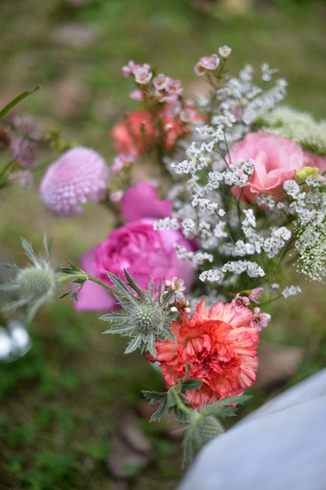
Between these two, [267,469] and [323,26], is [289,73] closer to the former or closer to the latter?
[323,26]

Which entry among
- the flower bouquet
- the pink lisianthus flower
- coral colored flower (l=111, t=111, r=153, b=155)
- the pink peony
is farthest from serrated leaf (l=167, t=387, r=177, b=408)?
coral colored flower (l=111, t=111, r=153, b=155)

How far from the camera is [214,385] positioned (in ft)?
1.65

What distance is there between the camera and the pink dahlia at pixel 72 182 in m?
0.62

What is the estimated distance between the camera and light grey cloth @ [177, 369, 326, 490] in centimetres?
39

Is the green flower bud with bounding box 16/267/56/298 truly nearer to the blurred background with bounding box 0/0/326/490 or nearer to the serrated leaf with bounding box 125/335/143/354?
the serrated leaf with bounding box 125/335/143/354

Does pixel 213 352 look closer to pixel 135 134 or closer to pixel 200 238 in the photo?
pixel 200 238

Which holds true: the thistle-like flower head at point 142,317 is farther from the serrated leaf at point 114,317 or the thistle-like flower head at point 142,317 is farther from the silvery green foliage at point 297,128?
the silvery green foliage at point 297,128

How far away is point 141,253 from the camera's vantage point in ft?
1.94

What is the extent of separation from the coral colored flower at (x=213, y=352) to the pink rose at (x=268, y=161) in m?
0.13

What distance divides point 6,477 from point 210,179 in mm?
575

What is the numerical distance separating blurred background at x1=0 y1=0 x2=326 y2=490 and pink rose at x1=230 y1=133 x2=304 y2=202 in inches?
14.4

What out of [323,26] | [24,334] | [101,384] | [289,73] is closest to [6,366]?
[24,334]

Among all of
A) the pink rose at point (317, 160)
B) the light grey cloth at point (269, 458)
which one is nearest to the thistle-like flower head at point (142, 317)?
the light grey cloth at point (269, 458)

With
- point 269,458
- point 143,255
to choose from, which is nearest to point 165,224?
point 143,255
